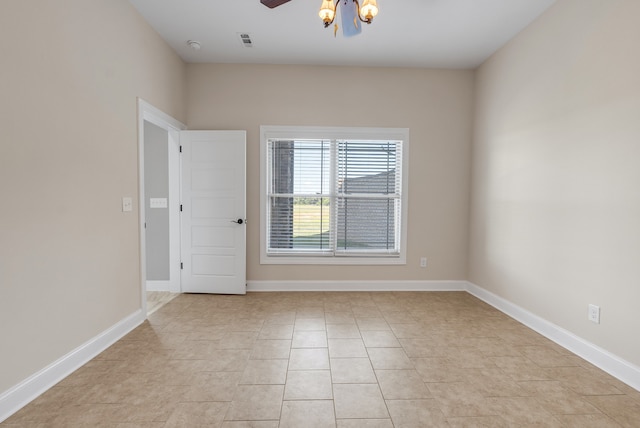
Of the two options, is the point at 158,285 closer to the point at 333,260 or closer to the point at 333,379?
the point at 333,260

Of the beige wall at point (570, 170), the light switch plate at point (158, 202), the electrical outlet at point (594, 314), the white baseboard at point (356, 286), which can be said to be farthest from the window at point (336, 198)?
the electrical outlet at point (594, 314)

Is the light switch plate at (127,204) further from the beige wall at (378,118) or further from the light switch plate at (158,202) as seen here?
the beige wall at (378,118)

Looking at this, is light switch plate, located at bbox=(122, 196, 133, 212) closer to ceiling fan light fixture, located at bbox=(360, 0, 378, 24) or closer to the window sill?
the window sill

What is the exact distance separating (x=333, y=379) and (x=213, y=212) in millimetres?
2612

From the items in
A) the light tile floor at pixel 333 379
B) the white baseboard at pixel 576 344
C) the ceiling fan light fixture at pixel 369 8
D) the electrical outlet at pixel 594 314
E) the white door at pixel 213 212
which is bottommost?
the light tile floor at pixel 333 379

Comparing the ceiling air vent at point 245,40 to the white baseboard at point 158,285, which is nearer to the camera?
the ceiling air vent at point 245,40

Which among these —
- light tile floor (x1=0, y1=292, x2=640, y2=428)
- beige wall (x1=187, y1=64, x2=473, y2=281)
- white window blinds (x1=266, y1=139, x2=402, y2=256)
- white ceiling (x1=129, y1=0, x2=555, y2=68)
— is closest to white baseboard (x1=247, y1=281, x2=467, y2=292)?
beige wall (x1=187, y1=64, x2=473, y2=281)

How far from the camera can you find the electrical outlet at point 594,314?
2.34 meters

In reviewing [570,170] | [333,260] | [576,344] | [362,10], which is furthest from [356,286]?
[362,10]

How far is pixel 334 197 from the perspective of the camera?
4.15 metres

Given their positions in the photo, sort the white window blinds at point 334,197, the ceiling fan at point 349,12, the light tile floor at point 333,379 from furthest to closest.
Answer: the white window blinds at point 334,197, the ceiling fan at point 349,12, the light tile floor at point 333,379

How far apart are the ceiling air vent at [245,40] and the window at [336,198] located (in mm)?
1144

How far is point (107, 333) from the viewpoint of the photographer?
2527mm

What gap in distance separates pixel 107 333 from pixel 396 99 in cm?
414
